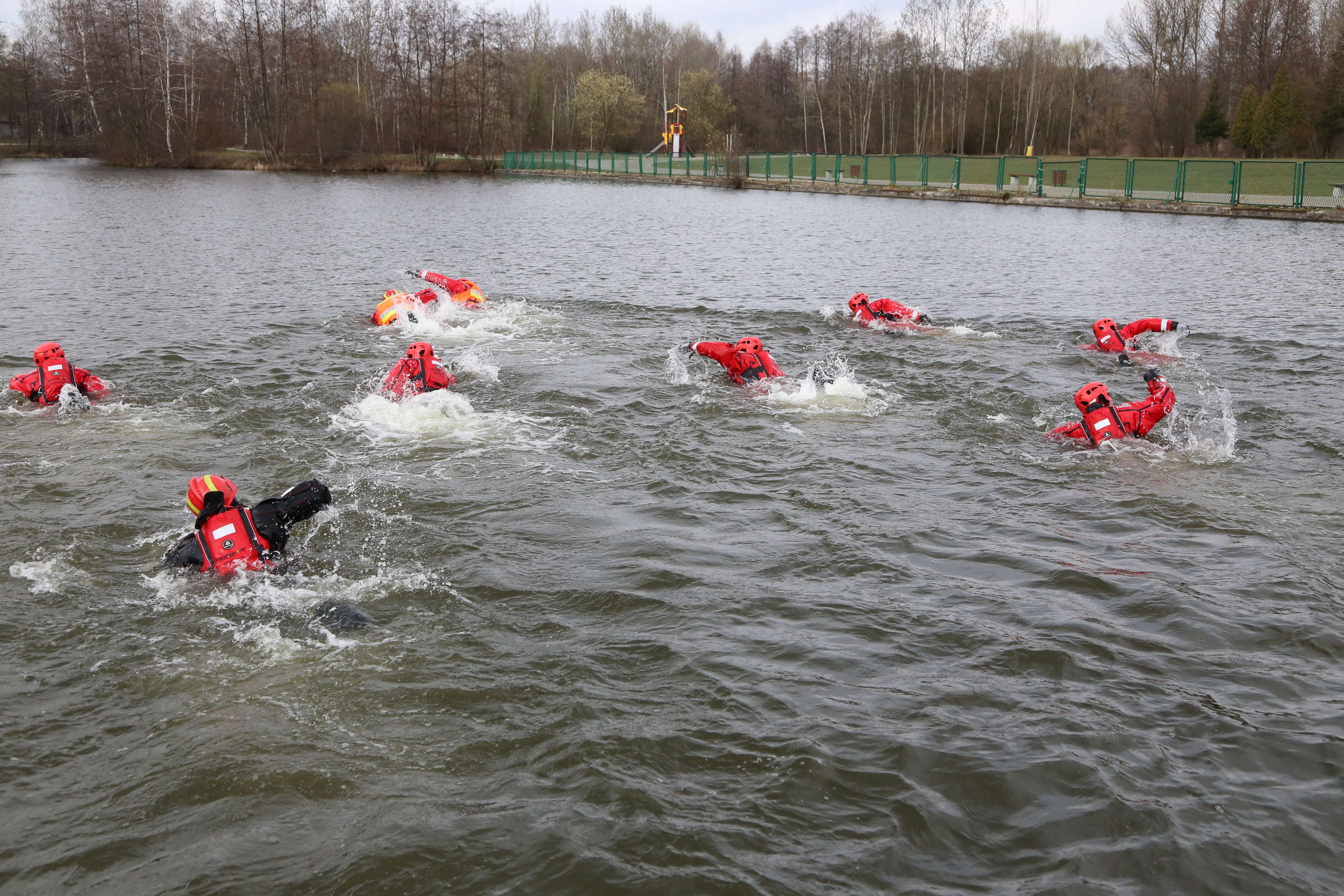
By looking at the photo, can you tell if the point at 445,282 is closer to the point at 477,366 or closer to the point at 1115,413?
the point at 477,366

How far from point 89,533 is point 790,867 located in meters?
7.19

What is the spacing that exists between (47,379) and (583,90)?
93895 mm

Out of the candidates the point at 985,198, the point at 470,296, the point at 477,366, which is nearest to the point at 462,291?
the point at 470,296

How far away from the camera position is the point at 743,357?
1366 centimetres

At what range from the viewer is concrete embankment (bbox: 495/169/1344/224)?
3984cm

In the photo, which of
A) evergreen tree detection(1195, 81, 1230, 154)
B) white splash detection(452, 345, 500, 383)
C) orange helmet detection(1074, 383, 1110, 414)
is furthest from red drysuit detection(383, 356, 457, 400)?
evergreen tree detection(1195, 81, 1230, 154)

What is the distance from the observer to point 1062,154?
8100 centimetres

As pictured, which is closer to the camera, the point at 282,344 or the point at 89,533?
the point at 89,533

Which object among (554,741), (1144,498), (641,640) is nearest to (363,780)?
(554,741)

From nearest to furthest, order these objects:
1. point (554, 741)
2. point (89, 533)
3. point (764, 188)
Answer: point (554, 741) < point (89, 533) < point (764, 188)

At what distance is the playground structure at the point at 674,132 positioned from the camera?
96.1m

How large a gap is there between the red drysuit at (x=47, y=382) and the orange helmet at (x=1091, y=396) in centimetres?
1211

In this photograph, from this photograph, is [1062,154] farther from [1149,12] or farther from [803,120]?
[803,120]

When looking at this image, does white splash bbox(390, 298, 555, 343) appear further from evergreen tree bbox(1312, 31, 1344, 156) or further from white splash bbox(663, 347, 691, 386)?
evergreen tree bbox(1312, 31, 1344, 156)
